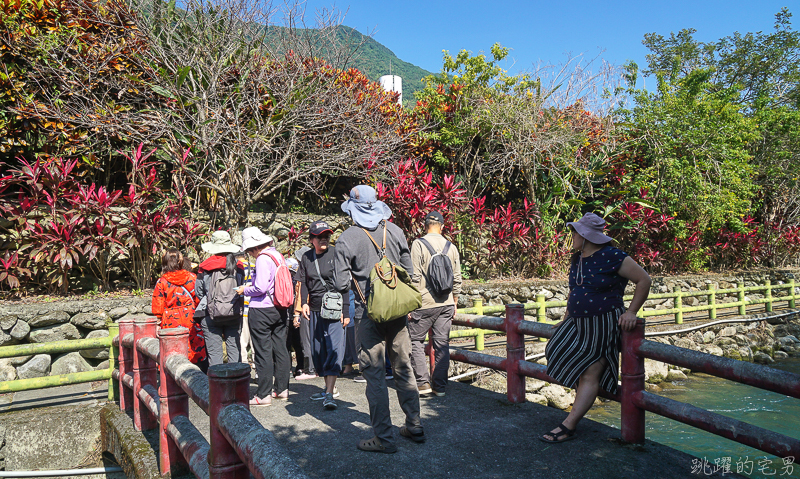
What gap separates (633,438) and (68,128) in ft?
27.6

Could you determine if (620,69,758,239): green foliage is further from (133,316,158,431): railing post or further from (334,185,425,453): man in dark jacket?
(133,316,158,431): railing post

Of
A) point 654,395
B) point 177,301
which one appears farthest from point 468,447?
point 177,301

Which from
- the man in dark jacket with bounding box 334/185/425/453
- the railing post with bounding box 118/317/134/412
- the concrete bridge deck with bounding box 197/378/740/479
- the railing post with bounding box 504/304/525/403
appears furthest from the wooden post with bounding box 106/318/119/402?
the railing post with bounding box 504/304/525/403

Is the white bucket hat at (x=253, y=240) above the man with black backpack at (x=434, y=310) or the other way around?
above

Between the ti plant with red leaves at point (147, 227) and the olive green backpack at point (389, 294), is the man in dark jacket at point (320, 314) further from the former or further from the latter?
the ti plant with red leaves at point (147, 227)

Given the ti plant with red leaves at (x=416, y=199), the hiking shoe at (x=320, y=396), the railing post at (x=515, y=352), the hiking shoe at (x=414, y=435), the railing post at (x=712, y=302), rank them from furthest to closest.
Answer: the railing post at (x=712, y=302)
the ti plant with red leaves at (x=416, y=199)
the hiking shoe at (x=320, y=396)
the railing post at (x=515, y=352)
the hiking shoe at (x=414, y=435)

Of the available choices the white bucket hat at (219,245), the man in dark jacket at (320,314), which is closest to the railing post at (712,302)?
the man in dark jacket at (320,314)

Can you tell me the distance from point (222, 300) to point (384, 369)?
2.19m

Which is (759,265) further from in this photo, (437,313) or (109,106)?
(109,106)

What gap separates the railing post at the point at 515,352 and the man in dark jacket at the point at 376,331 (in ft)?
3.51

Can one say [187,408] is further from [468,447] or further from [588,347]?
[588,347]

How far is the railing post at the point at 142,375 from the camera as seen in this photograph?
441 centimetres

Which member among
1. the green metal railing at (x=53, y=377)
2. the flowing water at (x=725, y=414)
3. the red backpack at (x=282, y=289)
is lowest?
the flowing water at (x=725, y=414)

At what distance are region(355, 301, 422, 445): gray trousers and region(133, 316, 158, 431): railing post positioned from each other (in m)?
2.06
